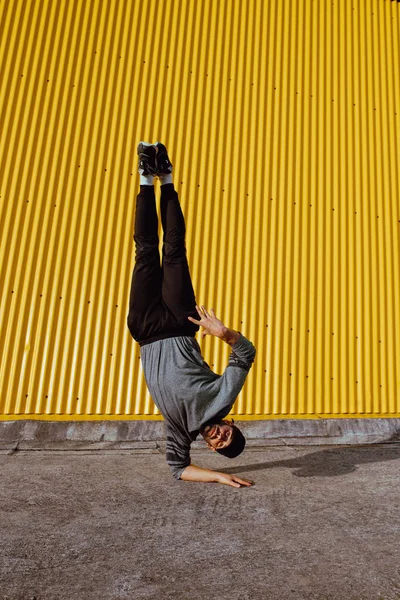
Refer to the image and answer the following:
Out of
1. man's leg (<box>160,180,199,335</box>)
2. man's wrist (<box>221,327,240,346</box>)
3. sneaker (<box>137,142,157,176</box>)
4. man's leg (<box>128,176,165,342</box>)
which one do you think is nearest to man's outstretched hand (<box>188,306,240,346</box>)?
man's wrist (<box>221,327,240,346</box>)

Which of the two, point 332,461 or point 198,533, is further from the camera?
point 332,461

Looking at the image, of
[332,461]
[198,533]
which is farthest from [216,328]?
[332,461]

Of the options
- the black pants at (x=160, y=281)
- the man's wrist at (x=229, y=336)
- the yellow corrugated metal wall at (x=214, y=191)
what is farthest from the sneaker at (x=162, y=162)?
the yellow corrugated metal wall at (x=214, y=191)

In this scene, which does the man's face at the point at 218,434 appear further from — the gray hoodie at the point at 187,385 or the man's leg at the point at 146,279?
the man's leg at the point at 146,279

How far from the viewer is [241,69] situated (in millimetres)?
6578

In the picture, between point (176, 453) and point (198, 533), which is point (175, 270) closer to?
point (176, 453)

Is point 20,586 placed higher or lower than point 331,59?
lower

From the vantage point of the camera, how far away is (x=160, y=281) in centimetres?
388

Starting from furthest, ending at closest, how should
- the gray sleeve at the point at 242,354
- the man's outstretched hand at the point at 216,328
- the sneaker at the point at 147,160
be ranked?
1. the sneaker at the point at 147,160
2. the gray sleeve at the point at 242,354
3. the man's outstretched hand at the point at 216,328

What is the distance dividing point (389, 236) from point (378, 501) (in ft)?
13.4

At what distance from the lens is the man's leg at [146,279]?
3.71 metres

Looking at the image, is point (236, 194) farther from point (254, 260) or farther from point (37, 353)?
point (37, 353)

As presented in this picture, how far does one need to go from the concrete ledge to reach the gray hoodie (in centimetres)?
161

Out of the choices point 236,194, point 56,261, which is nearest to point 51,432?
point 56,261
